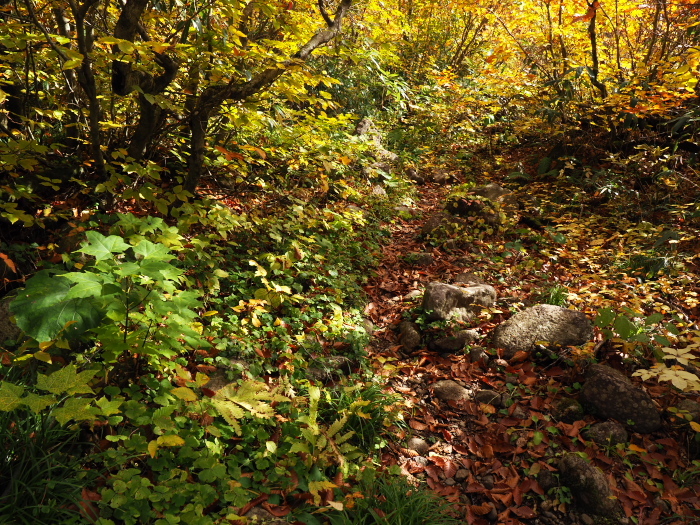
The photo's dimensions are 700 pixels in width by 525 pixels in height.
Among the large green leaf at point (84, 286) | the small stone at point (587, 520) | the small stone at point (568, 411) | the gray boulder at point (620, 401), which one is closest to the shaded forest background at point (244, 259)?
the large green leaf at point (84, 286)

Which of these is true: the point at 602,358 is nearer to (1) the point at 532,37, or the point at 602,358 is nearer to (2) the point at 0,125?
(2) the point at 0,125

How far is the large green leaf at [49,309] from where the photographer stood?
1978 millimetres

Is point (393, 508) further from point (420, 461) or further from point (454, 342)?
point (454, 342)

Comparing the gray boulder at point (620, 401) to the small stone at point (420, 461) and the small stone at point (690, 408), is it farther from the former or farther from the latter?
the small stone at point (420, 461)

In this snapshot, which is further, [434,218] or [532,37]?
[532,37]

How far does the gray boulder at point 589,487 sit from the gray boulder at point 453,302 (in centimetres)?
181

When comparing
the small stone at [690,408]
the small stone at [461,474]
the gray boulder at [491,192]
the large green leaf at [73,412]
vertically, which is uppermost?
the gray boulder at [491,192]

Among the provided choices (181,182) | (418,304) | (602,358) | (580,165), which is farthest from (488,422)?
(580,165)

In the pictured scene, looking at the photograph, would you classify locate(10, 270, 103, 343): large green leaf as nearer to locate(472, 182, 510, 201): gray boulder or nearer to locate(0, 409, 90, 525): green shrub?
locate(0, 409, 90, 525): green shrub

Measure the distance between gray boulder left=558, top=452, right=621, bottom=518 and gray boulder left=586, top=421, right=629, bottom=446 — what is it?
31 cm

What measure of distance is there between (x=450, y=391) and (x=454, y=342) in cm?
64

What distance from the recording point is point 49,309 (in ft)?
6.63

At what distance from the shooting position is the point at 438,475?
297 cm

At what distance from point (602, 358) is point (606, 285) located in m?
1.56
